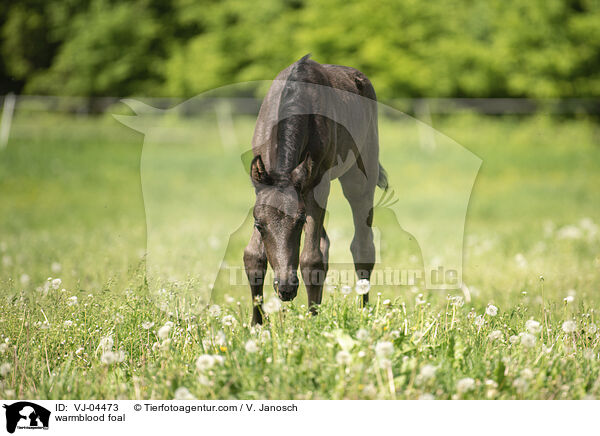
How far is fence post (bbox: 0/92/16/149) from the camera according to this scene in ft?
61.1

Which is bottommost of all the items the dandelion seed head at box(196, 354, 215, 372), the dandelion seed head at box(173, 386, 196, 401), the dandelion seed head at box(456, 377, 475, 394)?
the dandelion seed head at box(173, 386, 196, 401)

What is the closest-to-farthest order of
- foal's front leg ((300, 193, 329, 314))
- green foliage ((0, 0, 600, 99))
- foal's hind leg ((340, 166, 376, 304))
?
foal's front leg ((300, 193, 329, 314)), foal's hind leg ((340, 166, 376, 304)), green foliage ((0, 0, 600, 99))

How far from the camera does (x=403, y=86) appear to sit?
1992cm

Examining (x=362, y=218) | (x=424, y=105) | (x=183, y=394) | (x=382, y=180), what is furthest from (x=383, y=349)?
(x=424, y=105)

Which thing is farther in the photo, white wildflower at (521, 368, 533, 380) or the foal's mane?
the foal's mane

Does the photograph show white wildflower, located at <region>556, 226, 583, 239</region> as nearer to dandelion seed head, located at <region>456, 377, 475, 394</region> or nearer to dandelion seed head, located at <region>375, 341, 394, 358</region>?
dandelion seed head, located at <region>456, 377, 475, 394</region>

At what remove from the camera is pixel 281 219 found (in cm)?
318

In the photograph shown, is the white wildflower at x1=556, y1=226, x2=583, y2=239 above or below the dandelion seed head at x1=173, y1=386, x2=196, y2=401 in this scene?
above

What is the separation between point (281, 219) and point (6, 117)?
1890cm

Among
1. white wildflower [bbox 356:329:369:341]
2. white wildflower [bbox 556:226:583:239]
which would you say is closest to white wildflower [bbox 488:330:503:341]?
white wildflower [bbox 356:329:369:341]

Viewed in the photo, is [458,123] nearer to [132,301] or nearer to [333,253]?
[333,253]

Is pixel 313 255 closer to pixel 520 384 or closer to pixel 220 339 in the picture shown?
pixel 220 339
